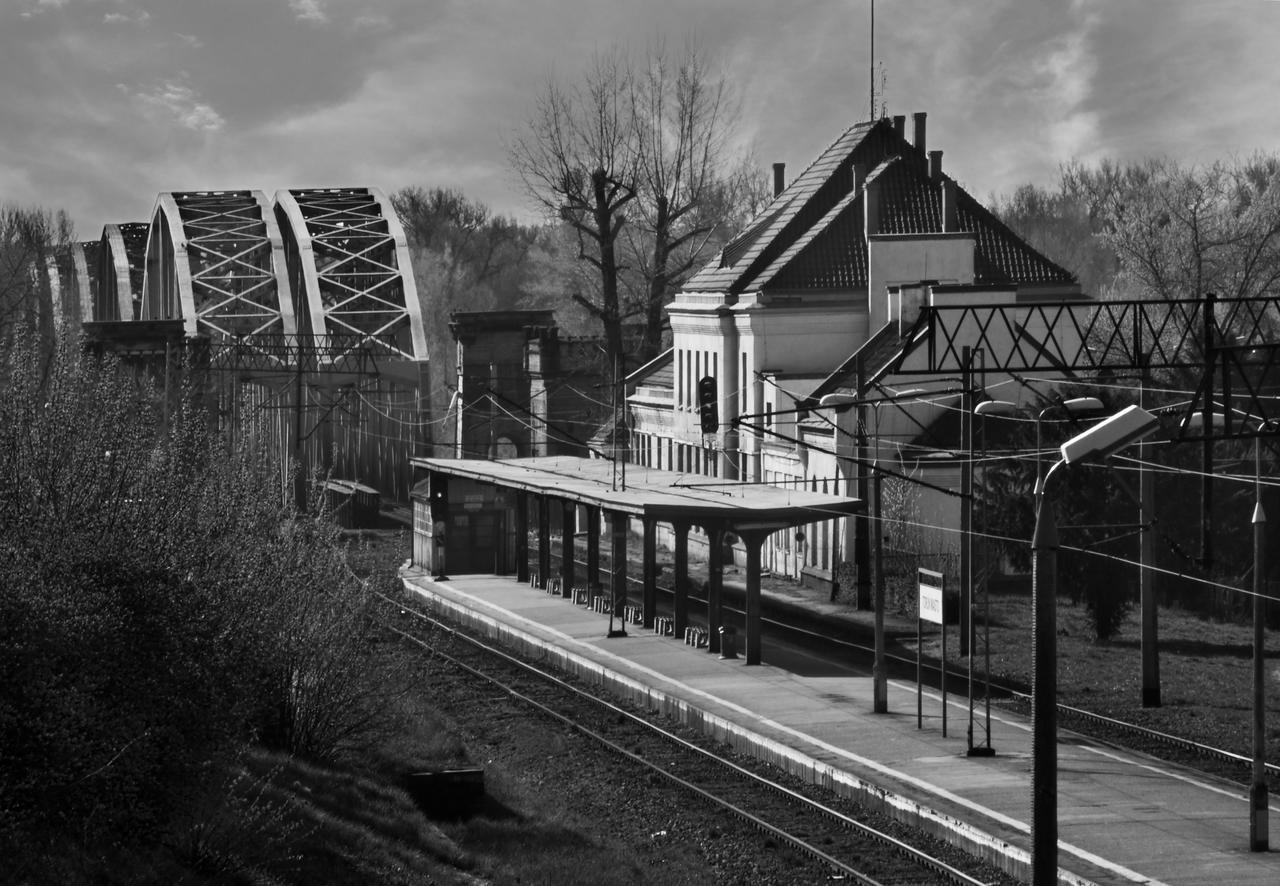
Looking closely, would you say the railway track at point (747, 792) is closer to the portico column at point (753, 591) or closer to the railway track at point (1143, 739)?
the portico column at point (753, 591)

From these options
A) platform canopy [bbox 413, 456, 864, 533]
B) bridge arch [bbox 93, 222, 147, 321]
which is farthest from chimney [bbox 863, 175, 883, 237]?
bridge arch [bbox 93, 222, 147, 321]

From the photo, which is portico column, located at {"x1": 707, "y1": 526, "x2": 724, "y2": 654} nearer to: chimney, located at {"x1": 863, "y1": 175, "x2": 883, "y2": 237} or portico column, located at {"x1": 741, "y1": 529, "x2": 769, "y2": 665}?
portico column, located at {"x1": 741, "y1": 529, "x2": 769, "y2": 665}

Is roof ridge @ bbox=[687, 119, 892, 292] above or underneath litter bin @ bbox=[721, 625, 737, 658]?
above

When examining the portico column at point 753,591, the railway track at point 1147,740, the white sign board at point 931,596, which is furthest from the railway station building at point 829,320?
the white sign board at point 931,596

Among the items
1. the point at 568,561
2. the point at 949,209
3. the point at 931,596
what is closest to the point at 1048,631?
the point at 931,596

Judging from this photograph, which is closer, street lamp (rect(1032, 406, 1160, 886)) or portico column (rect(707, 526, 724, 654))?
street lamp (rect(1032, 406, 1160, 886))

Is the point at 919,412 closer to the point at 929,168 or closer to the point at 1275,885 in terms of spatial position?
the point at 929,168

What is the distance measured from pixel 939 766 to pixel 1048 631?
428 inches

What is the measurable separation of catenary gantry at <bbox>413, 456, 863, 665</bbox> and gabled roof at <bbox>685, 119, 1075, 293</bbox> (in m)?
8.41

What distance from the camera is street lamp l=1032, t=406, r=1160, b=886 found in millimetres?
12266

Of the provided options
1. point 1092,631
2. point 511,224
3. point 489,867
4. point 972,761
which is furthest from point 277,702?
point 511,224

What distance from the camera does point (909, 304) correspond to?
45.3m

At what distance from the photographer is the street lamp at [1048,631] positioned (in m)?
12.3

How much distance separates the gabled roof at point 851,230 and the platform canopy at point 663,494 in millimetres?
9111
